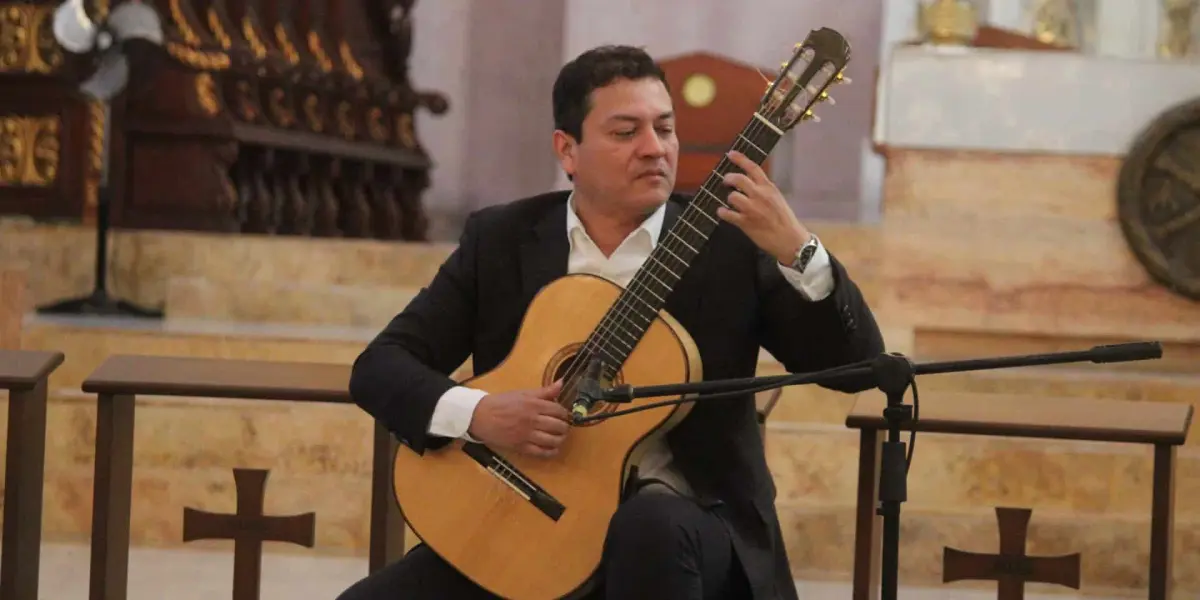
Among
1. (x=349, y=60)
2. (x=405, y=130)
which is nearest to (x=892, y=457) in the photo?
(x=349, y=60)

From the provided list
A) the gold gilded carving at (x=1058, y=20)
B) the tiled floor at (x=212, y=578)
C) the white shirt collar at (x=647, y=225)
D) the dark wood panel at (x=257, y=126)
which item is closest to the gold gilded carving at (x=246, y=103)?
the dark wood panel at (x=257, y=126)

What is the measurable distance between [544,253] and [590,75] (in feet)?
0.96

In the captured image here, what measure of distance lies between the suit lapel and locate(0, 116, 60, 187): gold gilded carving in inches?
163

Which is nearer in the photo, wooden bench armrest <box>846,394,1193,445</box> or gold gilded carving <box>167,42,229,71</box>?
wooden bench armrest <box>846,394,1193,445</box>

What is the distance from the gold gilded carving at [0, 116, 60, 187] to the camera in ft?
21.4

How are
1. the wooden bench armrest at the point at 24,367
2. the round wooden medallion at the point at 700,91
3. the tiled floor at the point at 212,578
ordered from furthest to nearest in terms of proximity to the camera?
the round wooden medallion at the point at 700,91 < the tiled floor at the point at 212,578 < the wooden bench armrest at the point at 24,367

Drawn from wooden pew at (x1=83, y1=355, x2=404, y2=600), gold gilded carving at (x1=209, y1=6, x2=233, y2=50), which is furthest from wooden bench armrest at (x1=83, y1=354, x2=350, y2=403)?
gold gilded carving at (x1=209, y1=6, x2=233, y2=50)

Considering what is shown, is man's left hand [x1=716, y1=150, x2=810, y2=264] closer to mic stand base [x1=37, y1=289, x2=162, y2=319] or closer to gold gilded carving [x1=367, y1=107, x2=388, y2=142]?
mic stand base [x1=37, y1=289, x2=162, y2=319]

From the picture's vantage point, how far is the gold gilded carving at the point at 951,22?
522 cm

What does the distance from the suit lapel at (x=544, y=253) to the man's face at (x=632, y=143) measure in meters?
0.13

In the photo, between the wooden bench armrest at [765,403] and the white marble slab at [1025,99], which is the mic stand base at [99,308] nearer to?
the white marble slab at [1025,99]

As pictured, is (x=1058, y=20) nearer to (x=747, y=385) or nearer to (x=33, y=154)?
(x=33, y=154)

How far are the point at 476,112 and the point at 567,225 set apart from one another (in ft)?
22.7

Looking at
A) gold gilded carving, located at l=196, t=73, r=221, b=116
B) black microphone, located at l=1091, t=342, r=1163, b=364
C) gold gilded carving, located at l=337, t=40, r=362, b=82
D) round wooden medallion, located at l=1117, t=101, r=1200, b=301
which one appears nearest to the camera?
black microphone, located at l=1091, t=342, r=1163, b=364
